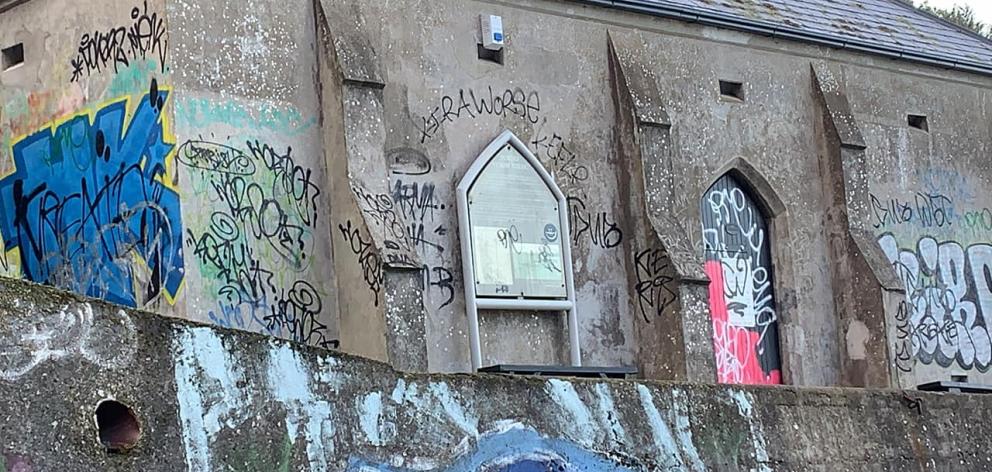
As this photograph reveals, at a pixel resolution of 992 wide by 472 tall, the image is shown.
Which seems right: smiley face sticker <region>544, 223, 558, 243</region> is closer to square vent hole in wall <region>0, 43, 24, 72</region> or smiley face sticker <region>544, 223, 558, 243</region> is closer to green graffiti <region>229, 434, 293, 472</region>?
square vent hole in wall <region>0, 43, 24, 72</region>

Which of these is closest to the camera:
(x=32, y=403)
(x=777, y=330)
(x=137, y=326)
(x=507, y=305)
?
(x=32, y=403)

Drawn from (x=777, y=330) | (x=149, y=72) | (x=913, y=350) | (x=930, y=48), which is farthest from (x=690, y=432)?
(x=930, y=48)

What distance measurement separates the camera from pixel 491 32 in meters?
20.4

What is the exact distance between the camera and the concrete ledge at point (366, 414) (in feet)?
28.1

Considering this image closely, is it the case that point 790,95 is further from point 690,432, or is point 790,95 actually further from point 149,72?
→ point 690,432

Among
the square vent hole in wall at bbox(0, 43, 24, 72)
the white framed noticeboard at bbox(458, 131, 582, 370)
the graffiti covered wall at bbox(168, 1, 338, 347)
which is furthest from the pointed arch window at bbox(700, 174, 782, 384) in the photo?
the square vent hole in wall at bbox(0, 43, 24, 72)

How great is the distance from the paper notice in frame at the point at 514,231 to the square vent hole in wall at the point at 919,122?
307 inches

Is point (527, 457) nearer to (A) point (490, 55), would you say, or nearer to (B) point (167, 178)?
(B) point (167, 178)

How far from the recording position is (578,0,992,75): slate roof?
2302 centimetres

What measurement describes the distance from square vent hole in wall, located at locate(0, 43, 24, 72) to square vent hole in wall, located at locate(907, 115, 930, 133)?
13301mm

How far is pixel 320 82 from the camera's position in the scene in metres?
18.8

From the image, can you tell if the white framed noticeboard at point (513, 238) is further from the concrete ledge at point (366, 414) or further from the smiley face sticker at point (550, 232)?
the concrete ledge at point (366, 414)

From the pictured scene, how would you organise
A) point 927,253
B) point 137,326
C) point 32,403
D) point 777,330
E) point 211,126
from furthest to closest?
point 927,253, point 777,330, point 211,126, point 137,326, point 32,403

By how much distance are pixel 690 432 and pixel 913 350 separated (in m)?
13.0
